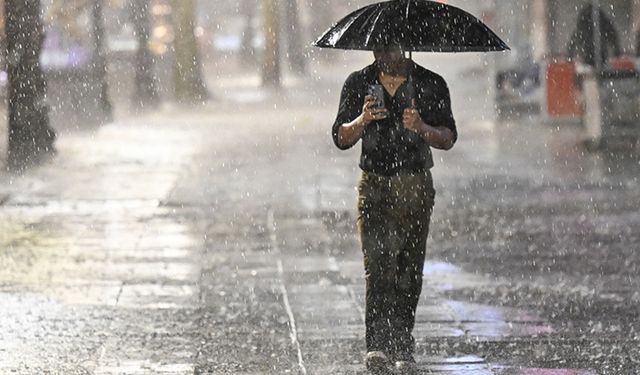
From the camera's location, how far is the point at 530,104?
28.3 m

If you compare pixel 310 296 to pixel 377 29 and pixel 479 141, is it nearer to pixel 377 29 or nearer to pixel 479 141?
pixel 377 29

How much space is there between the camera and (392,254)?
802cm

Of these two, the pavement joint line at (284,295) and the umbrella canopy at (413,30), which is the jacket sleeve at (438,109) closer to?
the umbrella canopy at (413,30)

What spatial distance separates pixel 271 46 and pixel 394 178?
4277 cm

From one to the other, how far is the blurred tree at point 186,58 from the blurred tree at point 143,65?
1.37 m

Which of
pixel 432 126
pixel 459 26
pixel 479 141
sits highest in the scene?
pixel 459 26

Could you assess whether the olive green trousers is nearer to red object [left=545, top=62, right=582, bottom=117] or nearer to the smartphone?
the smartphone

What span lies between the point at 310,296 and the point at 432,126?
2.80 metres

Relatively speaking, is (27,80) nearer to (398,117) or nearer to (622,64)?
(622,64)

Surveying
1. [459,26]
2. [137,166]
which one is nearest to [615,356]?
[459,26]

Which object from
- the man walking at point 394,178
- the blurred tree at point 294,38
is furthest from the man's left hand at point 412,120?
the blurred tree at point 294,38

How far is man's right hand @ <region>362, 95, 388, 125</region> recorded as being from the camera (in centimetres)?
754

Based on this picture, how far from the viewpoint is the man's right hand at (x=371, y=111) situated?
7.54 m

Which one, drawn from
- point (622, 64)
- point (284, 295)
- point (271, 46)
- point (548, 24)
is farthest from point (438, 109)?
point (271, 46)
